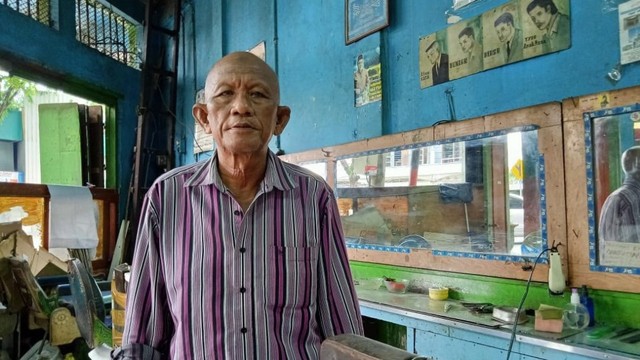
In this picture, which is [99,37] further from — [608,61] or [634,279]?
[634,279]

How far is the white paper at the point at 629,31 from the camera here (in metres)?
1.90

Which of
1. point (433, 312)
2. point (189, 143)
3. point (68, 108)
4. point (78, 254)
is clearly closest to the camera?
point (433, 312)

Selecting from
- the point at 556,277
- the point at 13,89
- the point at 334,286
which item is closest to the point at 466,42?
the point at 556,277

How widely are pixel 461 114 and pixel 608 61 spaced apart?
81 centimetres

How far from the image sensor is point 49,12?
4832 mm

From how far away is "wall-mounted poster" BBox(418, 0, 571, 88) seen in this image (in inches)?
85.7

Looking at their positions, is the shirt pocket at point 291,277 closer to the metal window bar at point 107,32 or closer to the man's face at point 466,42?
the man's face at point 466,42

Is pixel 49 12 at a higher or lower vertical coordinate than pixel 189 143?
higher

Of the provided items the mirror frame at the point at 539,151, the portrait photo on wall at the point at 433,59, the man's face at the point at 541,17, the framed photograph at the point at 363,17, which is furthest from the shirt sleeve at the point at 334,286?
the framed photograph at the point at 363,17

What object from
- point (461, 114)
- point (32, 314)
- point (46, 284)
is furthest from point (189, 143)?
point (461, 114)

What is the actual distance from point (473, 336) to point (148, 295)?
1.54 meters

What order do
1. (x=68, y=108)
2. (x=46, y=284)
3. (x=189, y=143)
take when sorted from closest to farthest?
(x=46, y=284), (x=68, y=108), (x=189, y=143)

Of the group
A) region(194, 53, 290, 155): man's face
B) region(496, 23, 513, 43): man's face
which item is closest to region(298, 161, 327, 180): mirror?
region(496, 23, 513, 43): man's face

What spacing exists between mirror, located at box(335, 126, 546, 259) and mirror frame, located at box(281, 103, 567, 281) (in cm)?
4
